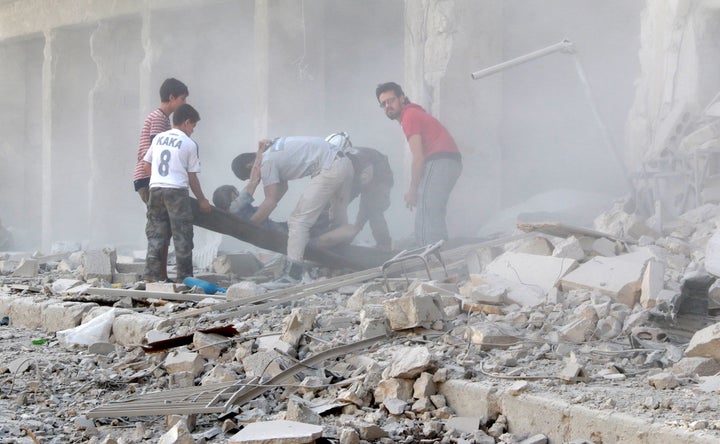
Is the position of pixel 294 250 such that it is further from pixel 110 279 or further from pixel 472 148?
pixel 472 148

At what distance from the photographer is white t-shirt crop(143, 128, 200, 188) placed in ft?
21.5

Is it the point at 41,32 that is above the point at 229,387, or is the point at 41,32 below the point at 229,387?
above

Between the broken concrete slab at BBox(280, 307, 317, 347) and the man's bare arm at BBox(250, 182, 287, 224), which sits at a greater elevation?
the man's bare arm at BBox(250, 182, 287, 224)

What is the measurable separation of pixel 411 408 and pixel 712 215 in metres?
4.24

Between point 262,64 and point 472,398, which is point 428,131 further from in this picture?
point 472,398

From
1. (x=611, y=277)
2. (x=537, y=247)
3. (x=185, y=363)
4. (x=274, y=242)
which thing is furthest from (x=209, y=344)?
(x=274, y=242)

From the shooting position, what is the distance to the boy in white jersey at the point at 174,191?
6566 millimetres

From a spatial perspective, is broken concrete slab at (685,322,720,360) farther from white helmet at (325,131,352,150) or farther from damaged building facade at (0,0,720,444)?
white helmet at (325,131,352,150)

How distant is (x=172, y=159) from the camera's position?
655 centimetres

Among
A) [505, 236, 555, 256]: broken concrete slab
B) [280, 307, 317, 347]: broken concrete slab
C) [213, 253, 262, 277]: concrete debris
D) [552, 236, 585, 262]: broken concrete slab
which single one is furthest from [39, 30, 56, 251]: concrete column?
[280, 307, 317, 347]: broken concrete slab

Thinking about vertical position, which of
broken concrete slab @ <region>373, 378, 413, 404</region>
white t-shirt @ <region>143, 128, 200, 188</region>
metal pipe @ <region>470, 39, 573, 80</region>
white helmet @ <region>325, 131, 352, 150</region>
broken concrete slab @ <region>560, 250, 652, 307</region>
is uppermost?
metal pipe @ <region>470, 39, 573, 80</region>

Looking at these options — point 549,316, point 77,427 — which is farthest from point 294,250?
point 77,427

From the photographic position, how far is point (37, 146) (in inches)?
680

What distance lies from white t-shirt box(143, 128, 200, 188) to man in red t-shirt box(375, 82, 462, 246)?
1.82 metres
